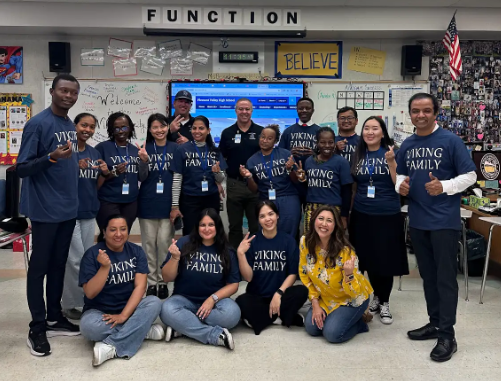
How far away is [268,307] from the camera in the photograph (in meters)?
2.92

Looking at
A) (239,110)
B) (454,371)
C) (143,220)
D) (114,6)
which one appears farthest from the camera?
(114,6)

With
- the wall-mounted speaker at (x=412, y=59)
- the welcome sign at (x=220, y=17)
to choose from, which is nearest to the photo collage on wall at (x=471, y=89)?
the wall-mounted speaker at (x=412, y=59)

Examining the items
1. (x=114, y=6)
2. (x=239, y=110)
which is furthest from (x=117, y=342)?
(x=114, y=6)

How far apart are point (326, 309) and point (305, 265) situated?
12.0 inches

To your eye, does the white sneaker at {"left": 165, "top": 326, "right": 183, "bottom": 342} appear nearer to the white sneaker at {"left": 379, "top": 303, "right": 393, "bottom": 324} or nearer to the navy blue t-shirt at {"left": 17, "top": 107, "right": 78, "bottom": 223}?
the navy blue t-shirt at {"left": 17, "top": 107, "right": 78, "bottom": 223}

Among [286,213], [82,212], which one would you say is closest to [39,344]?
[82,212]

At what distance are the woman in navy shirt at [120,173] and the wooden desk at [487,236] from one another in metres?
3.02

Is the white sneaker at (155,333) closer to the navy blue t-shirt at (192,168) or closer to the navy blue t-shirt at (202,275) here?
the navy blue t-shirt at (202,275)

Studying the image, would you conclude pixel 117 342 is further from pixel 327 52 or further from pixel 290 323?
pixel 327 52

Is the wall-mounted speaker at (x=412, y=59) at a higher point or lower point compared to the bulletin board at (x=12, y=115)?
higher

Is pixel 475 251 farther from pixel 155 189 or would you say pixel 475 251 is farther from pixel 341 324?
pixel 155 189

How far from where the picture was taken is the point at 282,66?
5355mm

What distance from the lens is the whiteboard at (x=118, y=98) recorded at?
5.31 meters

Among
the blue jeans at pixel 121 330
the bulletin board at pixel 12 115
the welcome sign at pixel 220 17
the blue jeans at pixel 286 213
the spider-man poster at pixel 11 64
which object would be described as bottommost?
the blue jeans at pixel 121 330
